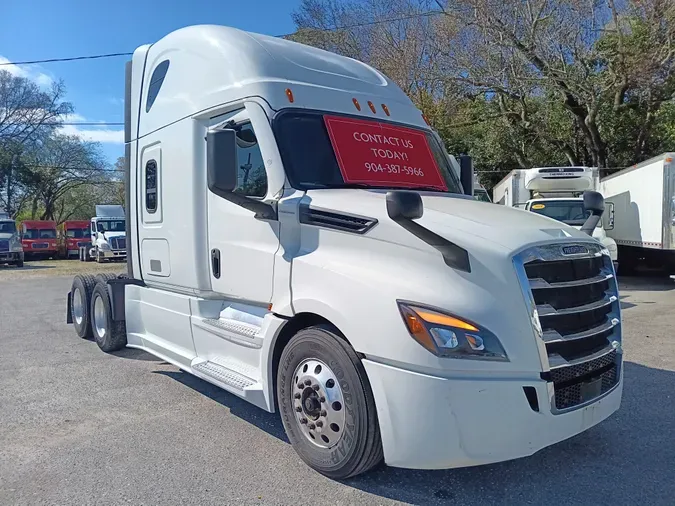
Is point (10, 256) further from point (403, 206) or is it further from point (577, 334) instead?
point (577, 334)

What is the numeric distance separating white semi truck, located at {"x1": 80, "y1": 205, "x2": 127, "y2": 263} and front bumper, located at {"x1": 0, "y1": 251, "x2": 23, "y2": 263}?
12.1 ft

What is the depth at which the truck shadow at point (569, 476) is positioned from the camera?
3369 millimetres

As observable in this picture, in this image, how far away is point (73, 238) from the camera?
35094mm

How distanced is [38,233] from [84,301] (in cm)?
3020

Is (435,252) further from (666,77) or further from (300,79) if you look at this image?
(666,77)

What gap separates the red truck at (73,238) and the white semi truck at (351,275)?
32492 mm

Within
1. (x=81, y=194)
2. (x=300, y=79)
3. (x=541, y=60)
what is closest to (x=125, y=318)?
(x=300, y=79)

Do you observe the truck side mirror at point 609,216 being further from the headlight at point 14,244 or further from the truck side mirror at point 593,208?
the headlight at point 14,244

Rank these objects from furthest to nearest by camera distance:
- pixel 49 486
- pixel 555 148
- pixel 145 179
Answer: pixel 555 148 < pixel 145 179 < pixel 49 486

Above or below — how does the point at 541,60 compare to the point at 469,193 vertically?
above

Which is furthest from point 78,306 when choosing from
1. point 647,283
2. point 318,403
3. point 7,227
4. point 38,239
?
point 38,239

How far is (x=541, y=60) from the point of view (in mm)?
19938

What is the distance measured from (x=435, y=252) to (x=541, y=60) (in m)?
19.3

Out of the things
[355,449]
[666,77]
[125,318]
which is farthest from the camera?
[666,77]
